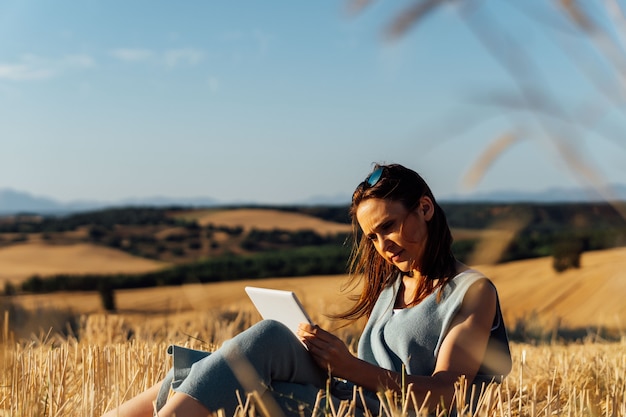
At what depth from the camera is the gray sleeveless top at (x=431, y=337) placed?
3.16 meters

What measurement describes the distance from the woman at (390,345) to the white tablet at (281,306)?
0.07m

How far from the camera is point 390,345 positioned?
11.0ft

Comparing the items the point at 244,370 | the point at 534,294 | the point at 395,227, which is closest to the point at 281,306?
the point at 244,370

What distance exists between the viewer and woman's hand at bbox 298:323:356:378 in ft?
Answer: 9.36

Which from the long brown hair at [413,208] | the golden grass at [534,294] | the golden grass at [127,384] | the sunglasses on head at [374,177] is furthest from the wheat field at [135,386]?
the golden grass at [534,294]

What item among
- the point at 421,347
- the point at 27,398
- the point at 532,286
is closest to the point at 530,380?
the point at 421,347

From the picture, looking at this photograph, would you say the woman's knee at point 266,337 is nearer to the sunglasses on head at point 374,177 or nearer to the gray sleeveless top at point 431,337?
the gray sleeveless top at point 431,337

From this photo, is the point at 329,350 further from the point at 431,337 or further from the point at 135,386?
the point at 135,386

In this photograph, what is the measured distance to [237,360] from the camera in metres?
2.88

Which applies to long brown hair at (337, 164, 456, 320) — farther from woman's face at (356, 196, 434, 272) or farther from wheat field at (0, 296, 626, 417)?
wheat field at (0, 296, 626, 417)

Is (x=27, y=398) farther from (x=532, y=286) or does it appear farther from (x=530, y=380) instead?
(x=532, y=286)

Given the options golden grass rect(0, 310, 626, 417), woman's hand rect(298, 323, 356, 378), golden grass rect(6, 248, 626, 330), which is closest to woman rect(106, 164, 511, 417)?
woman's hand rect(298, 323, 356, 378)

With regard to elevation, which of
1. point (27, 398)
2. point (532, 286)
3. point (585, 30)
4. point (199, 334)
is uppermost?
point (585, 30)

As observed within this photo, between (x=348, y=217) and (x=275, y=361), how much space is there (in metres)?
0.95
